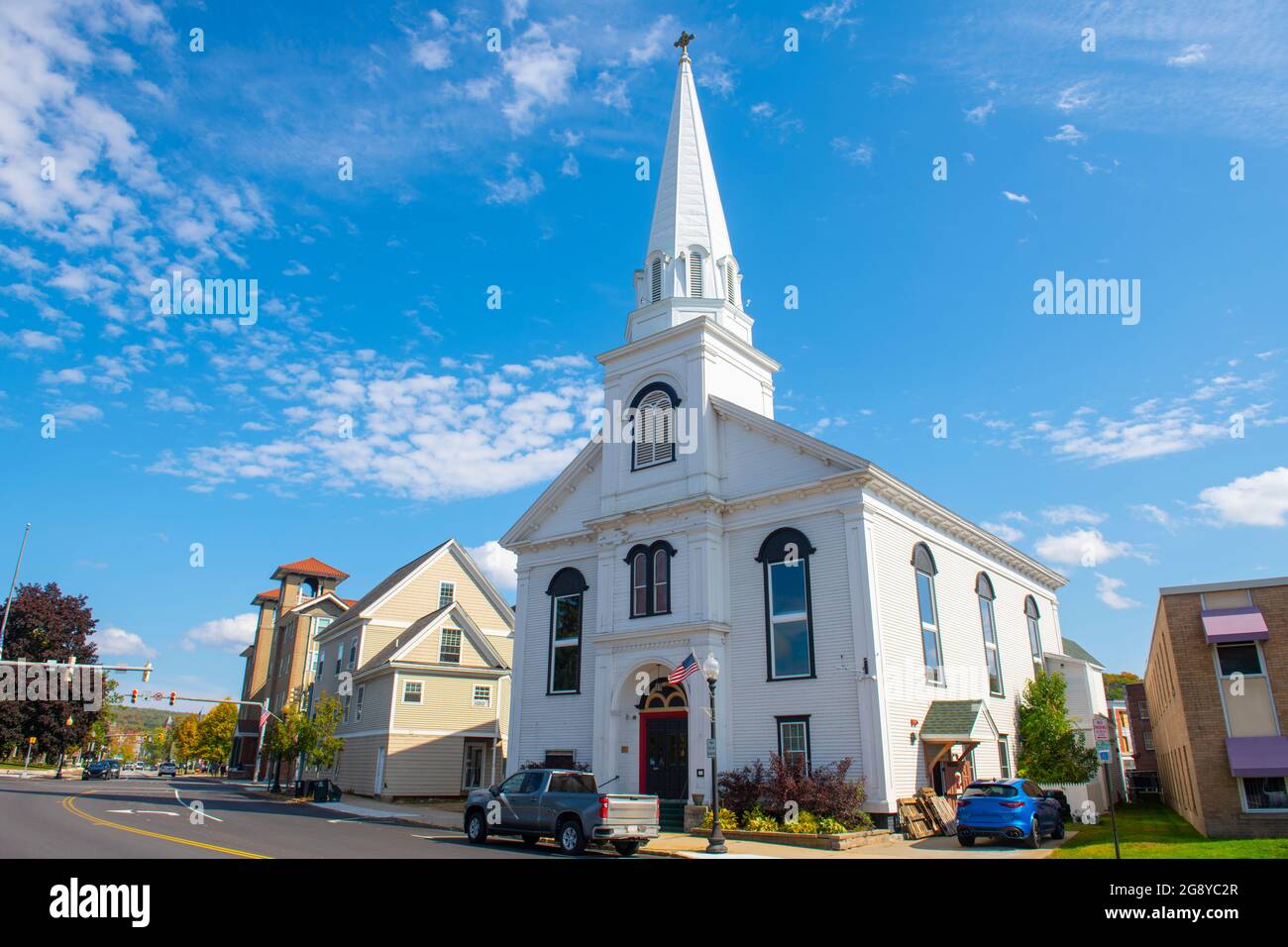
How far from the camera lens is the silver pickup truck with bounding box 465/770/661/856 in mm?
17625

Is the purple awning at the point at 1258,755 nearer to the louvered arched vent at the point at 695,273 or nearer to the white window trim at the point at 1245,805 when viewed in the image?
the white window trim at the point at 1245,805

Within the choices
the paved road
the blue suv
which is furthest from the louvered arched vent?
the paved road

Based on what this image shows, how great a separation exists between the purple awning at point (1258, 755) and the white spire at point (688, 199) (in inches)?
826

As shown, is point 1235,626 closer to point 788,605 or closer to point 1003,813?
point 1003,813

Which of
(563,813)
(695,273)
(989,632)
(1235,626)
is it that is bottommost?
(563,813)

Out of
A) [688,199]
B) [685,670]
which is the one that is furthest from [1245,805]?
[688,199]

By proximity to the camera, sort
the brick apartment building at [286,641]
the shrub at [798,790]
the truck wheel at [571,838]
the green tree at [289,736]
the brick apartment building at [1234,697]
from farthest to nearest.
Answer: the brick apartment building at [286,641], the green tree at [289,736], the shrub at [798,790], the truck wheel at [571,838], the brick apartment building at [1234,697]

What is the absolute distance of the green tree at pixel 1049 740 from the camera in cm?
2878

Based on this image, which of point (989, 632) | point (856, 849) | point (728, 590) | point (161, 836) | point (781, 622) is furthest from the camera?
point (989, 632)

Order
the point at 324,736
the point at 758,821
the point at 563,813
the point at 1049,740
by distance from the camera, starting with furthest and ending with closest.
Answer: the point at 324,736, the point at 1049,740, the point at 758,821, the point at 563,813

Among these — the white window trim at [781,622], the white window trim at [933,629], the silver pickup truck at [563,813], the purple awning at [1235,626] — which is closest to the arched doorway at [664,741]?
the white window trim at [781,622]

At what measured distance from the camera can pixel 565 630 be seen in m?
30.3

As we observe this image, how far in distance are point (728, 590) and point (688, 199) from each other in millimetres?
15913
